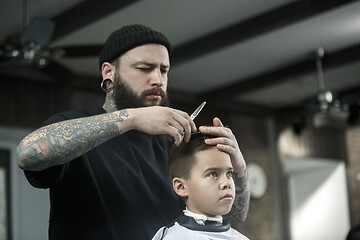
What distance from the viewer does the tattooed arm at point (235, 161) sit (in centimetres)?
145

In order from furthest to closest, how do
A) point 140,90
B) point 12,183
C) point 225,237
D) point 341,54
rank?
point 341,54 → point 12,183 → point 140,90 → point 225,237

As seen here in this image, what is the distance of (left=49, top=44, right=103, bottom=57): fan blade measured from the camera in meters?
3.90

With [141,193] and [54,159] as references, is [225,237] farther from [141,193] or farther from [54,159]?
[54,159]

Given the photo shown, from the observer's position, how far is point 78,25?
4719 millimetres

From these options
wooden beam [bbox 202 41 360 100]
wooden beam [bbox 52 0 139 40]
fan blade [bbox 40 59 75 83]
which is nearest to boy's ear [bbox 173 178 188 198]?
fan blade [bbox 40 59 75 83]

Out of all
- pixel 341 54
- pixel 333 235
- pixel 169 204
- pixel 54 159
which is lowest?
pixel 333 235

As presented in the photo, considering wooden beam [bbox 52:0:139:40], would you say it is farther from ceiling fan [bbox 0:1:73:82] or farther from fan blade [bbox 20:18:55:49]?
fan blade [bbox 20:18:55:49]

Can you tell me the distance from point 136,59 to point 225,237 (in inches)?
23.8

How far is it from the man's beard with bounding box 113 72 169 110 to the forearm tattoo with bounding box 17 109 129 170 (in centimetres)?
21

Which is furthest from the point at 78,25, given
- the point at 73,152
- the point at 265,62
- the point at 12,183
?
the point at 73,152

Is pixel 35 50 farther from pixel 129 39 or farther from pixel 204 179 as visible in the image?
pixel 204 179

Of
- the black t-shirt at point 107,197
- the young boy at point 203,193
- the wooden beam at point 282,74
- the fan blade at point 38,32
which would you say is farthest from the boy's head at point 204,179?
the wooden beam at point 282,74

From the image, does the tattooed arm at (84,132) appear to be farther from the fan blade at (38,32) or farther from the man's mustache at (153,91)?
the fan blade at (38,32)

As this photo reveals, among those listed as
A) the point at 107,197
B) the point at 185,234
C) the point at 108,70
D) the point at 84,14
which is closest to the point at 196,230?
the point at 185,234
